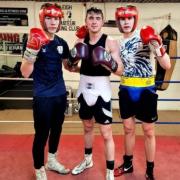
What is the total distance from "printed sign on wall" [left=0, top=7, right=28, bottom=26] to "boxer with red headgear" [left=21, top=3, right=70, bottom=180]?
111 inches

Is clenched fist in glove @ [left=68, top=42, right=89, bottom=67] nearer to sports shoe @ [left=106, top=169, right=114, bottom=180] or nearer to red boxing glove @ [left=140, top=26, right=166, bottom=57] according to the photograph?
red boxing glove @ [left=140, top=26, right=166, bottom=57]

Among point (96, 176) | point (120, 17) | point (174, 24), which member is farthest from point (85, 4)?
point (96, 176)

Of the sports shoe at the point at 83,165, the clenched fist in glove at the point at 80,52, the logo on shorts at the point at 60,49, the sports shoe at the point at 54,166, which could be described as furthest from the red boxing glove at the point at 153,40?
the sports shoe at the point at 54,166

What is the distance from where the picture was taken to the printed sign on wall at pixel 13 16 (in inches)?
173

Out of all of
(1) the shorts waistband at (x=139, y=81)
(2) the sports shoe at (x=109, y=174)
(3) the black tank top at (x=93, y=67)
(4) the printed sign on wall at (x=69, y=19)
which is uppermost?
(4) the printed sign on wall at (x=69, y=19)

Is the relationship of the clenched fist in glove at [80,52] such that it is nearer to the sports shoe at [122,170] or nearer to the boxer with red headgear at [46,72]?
Result: the boxer with red headgear at [46,72]

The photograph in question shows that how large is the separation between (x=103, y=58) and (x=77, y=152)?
1.19 m

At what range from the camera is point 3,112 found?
4270 millimetres

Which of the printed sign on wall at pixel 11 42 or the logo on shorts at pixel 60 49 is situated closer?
the logo on shorts at pixel 60 49

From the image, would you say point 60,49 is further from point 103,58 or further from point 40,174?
point 40,174

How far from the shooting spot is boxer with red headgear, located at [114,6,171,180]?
5.83 feet

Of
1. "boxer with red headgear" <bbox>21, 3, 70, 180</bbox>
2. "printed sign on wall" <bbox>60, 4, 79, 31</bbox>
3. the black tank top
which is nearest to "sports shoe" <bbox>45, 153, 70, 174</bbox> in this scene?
"boxer with red headgear" <bbox>21, 3, 70, 180</bbox>

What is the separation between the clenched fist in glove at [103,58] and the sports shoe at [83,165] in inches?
33.5

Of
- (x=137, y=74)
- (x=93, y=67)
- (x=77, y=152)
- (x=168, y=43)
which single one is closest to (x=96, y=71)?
(x=93, y=67)
